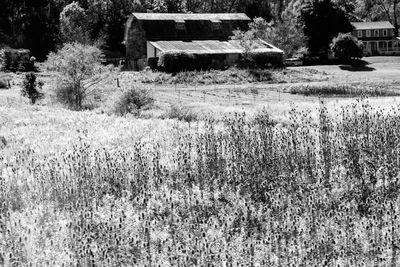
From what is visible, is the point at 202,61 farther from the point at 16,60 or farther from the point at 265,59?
the point at 16,60

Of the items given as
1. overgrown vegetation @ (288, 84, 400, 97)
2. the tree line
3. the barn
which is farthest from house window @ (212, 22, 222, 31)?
overgrown vegetation @ (288, 84, 400, 97)

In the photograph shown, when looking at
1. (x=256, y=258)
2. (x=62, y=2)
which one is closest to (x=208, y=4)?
(x=62, y=2)

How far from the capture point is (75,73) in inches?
1636

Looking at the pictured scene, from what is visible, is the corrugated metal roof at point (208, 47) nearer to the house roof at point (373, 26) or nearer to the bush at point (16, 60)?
the bush at point (16, 60)

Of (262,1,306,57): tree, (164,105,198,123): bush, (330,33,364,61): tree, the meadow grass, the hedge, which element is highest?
(262,1,306,57): tree

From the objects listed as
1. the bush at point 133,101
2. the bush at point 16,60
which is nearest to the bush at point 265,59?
the bush at point 16,60

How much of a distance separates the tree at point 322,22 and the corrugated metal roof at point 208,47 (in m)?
14.1

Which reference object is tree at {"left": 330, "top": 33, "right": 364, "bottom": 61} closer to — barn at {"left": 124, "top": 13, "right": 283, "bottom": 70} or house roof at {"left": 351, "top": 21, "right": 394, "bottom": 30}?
barn at {"left": 124, "top": 13, "right": 283, "bottom": 70}

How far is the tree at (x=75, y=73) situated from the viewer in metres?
41.1

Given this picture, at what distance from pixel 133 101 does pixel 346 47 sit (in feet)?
190

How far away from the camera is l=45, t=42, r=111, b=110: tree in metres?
41.1

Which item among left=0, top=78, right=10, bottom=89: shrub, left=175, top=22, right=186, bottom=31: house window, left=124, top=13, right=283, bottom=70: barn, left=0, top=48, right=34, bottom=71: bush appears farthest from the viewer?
left=175, top=22, right=186, bottom=31: house window

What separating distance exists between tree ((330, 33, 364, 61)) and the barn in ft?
34.8

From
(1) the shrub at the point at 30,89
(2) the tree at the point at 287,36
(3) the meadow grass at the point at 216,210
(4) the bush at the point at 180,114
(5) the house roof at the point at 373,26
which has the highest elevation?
(5) the house roof at the point at 373,26
